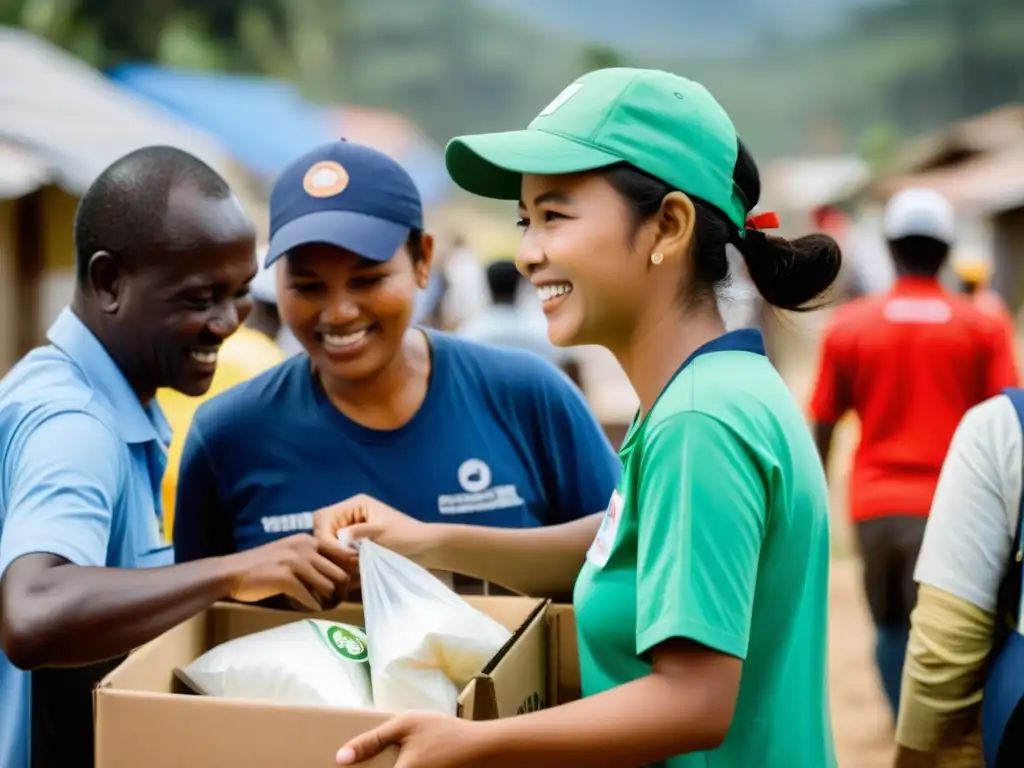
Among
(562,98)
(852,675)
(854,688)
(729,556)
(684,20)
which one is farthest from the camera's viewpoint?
(684,20)

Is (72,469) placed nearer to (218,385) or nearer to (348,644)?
(348,644)

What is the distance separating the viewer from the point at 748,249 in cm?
174

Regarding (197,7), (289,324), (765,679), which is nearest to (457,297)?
(289,324)

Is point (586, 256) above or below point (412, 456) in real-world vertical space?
above

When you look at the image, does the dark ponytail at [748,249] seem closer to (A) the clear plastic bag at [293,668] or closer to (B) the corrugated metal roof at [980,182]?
(A) the clear plastic bag at [293,668]

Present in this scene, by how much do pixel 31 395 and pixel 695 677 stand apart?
1.16 meters

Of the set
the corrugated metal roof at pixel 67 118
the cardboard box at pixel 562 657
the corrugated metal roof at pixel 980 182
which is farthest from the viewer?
the corrugated metal roof at pixel 980 182

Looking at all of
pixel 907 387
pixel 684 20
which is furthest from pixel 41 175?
pixel 684 20

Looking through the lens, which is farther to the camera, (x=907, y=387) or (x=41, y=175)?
(x=41, y=175)

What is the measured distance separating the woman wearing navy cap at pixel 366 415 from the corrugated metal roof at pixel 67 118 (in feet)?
21.4

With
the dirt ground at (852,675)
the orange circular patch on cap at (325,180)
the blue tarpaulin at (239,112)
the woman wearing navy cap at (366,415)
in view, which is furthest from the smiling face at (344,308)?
the blue tarpaulin at (239,112)

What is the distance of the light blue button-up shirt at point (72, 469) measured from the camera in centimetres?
177

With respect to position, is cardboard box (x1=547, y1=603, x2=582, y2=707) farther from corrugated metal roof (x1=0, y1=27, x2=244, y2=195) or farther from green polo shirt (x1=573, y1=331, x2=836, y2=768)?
corrugated metal roof (x1=0, y1=27, x2=244, y2=195)

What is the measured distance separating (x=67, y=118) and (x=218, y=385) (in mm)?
8361
